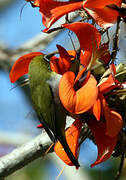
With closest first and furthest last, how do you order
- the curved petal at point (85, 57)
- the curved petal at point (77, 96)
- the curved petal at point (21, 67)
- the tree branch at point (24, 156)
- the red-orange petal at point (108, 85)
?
the curved petal at point (77, 96), the red-orange petal at point (108, 85), the curved petal at point (85, 57), the curved petal at point (21, 67), the tree branch at point (24, 156)

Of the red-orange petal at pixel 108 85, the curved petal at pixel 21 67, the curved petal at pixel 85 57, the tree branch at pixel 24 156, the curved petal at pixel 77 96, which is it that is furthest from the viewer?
the tree branch at pixel 24 156

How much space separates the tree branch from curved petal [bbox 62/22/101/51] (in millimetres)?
831

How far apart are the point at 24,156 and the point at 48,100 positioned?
0.65 meters

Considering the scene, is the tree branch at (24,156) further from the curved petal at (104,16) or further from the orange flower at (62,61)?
the curved petal at (104,16)

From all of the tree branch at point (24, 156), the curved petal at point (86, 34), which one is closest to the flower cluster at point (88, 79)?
the curved petal at point (86, 34)

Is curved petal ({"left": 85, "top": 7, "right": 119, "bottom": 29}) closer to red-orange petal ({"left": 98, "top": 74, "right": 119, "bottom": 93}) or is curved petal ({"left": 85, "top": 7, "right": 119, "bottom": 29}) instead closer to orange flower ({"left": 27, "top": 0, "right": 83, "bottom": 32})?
orange flower ({"left": 27, "top": 0, "right": 83, "bottom": 32})

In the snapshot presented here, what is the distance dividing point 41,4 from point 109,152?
0.76 m

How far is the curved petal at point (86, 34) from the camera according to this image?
166 cm

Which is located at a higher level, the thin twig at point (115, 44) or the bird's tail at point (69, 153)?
the thin twig at point (115, 44)

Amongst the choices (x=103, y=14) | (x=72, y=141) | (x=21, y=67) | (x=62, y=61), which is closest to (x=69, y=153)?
(x=72, y=141)

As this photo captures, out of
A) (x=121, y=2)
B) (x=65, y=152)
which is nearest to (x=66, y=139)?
(x=65, y=152)

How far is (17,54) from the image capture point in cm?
507

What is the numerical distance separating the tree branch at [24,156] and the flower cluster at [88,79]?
0.52 metres

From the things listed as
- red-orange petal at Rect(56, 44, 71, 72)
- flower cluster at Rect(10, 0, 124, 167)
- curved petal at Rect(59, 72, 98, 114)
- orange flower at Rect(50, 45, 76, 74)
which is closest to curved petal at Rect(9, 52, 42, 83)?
flower cluster at Rect(10, 0, 124, 167)
